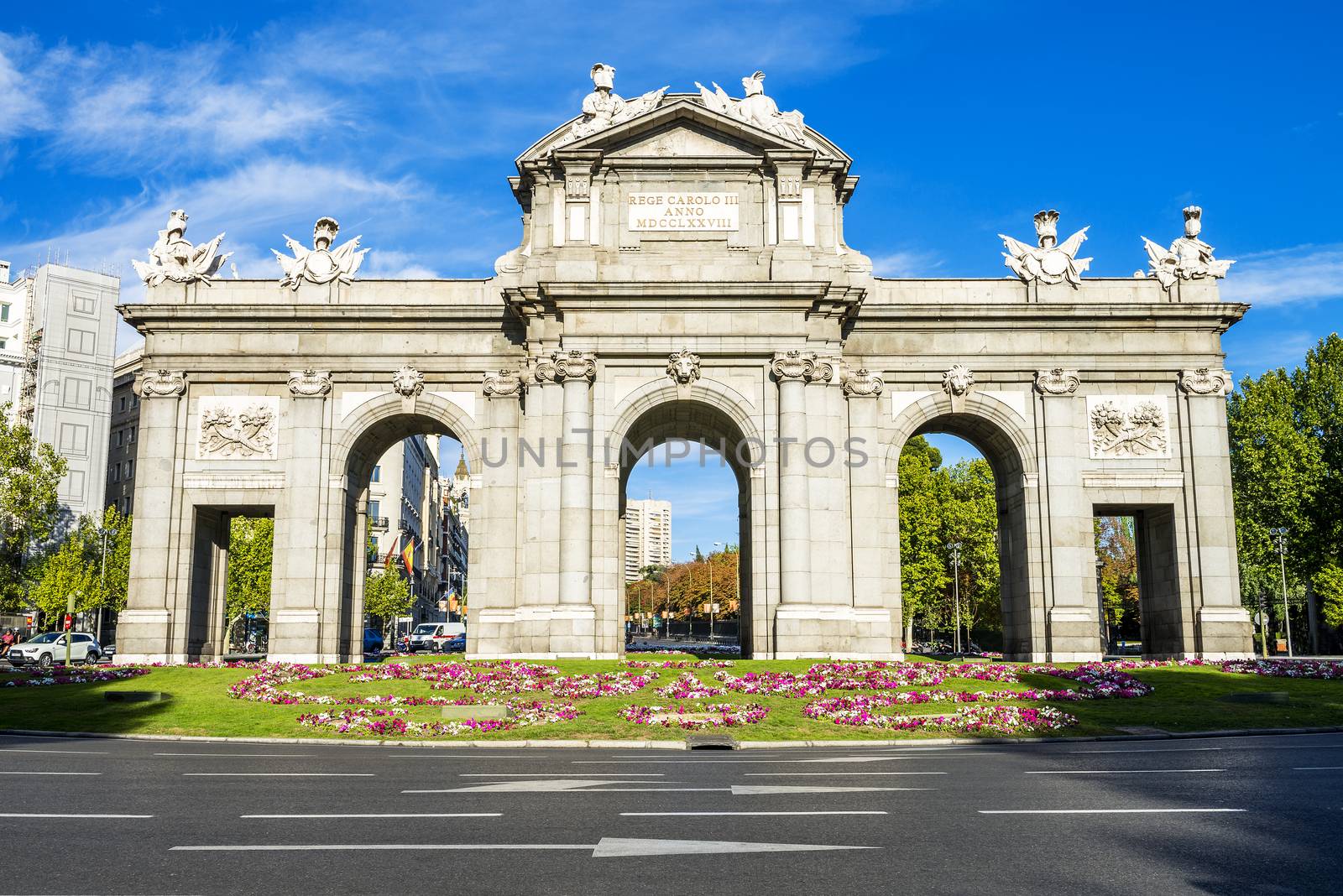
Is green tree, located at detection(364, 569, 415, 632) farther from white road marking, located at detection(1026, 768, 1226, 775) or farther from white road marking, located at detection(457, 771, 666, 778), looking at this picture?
white road marking, located at detection(1026, 768, 1226, 775)

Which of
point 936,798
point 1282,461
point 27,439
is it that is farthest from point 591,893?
point 27,439

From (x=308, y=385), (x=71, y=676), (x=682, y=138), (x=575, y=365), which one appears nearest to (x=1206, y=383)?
(x=682, y=138)

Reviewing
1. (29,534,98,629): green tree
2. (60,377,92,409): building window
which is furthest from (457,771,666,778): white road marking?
(60,377,92,409): building window

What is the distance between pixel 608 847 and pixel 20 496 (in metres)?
71.2

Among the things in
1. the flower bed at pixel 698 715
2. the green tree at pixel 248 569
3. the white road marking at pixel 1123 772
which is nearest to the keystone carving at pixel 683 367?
the flower bed at pixel 698 715

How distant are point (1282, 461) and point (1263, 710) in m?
42.1

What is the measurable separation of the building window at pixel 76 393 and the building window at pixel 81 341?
262 cm

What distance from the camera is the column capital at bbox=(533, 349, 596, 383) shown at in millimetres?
42094

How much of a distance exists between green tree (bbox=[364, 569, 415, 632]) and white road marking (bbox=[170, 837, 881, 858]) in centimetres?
8662

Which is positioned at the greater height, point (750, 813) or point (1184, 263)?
point (1184, 263)

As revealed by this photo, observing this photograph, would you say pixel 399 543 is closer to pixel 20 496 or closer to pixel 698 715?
pixel 20 496

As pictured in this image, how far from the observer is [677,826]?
41.4ft

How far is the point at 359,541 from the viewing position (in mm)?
47188

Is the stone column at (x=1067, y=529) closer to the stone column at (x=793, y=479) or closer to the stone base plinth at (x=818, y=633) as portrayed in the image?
the stone base plinth at (x=818, y=633)
